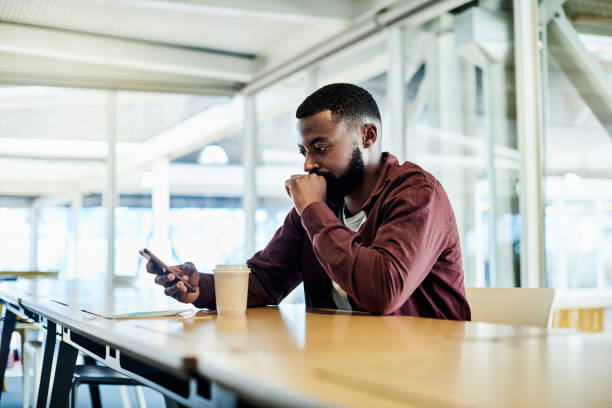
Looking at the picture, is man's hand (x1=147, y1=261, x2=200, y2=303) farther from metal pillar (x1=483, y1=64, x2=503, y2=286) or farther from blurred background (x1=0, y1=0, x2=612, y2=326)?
metal pillar (x1=483, y1=64, x2=503, y2=286)

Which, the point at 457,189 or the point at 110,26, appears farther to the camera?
the point at 110,26

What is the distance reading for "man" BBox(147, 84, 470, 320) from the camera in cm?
140

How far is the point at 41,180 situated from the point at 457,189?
13.9 feet

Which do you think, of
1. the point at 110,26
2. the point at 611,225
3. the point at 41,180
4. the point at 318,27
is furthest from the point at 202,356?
the point at 41,180

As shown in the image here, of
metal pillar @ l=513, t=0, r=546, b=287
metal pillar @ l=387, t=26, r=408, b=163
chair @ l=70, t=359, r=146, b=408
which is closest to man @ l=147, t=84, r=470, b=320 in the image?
chair @ l=70, t=359, r=146, b=408

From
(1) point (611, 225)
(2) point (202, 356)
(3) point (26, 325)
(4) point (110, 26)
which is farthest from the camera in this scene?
(4) point (110, 26)

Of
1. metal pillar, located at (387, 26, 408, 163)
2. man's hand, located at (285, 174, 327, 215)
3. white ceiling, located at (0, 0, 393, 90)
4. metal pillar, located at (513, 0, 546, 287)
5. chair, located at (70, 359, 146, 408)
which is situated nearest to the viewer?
man's hand, located at (285, 174, 327, 215)

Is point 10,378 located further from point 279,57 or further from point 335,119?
point 335,119

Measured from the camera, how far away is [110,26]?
529 cm

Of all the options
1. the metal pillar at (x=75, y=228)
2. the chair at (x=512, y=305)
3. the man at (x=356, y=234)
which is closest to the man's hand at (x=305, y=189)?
the man at (x=356, y=234)

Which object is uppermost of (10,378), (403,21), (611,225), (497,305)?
(403,21)

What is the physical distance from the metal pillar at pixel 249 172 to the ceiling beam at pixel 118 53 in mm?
413

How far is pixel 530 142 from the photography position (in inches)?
131

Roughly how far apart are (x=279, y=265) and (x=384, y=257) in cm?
56
